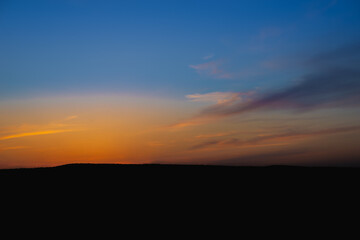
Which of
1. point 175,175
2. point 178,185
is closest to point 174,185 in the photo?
point 178,185

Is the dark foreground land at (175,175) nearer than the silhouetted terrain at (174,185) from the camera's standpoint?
No

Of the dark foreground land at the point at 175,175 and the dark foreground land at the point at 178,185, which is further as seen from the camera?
the dark foreground land at the point at 175,175

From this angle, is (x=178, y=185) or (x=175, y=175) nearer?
(x=178, y=185)

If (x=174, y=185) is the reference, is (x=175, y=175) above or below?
above

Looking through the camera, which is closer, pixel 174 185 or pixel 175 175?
pixel 174 185

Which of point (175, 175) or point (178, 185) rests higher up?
point (175, 175)

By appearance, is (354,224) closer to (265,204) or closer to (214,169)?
(265,204)

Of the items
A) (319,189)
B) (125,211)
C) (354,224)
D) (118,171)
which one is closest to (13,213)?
(125,211)

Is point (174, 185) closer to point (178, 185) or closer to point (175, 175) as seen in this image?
point (178, 185)

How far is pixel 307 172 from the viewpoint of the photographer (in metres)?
14.6

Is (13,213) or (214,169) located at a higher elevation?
(214,169)

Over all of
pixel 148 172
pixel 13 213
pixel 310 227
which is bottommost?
pixel 310 227

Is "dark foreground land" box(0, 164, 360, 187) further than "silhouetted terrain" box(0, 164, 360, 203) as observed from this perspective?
Yes

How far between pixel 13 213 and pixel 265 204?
704 centimetres
